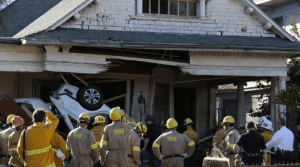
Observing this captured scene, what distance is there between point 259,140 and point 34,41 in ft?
20.5

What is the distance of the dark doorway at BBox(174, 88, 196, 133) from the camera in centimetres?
2198

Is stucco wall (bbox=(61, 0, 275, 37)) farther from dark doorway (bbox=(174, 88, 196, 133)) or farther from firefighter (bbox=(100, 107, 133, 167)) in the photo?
firefighter (bbox=(100, 107, 133, 167))

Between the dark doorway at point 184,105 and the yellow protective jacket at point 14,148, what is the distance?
10.8 metres

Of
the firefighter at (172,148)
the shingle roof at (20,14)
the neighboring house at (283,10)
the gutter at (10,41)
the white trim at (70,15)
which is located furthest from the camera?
the neighboring house at (283,10)

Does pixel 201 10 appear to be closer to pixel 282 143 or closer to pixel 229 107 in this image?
pixel 282 143

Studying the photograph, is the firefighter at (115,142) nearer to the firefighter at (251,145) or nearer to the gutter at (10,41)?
the firefighter at (251,145)

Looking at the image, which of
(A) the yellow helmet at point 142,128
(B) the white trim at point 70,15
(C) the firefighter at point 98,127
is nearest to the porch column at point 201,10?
(B) the white trim at point 70,15

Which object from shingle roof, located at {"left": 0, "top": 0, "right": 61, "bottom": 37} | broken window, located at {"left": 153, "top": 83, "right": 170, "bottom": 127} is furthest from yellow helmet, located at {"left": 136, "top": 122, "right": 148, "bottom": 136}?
shingle roof, located at {"left": 0, "top": 0, "right": 61, "bottom": 37}

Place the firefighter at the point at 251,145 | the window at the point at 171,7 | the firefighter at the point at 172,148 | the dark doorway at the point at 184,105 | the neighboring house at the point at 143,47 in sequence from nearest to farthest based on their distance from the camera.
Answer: the firefighter at the point at 251,145 → the firefighter at the point at 172,148 → the neighboring house at the point at 143,47 → the window at the point at 171,7 → the dark doorway at the point at 184,105

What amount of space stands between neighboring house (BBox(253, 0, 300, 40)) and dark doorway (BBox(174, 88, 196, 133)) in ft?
26.4

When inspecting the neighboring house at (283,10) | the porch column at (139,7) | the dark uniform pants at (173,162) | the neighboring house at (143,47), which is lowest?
the dark uniform pants at (173,162)

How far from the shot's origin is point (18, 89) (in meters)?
18.2

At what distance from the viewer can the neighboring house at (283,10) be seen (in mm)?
27984

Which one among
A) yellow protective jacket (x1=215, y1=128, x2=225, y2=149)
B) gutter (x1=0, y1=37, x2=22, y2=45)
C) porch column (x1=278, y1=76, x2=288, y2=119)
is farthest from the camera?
porch column (x1=278, y1=76, x2=288, y2=119)
